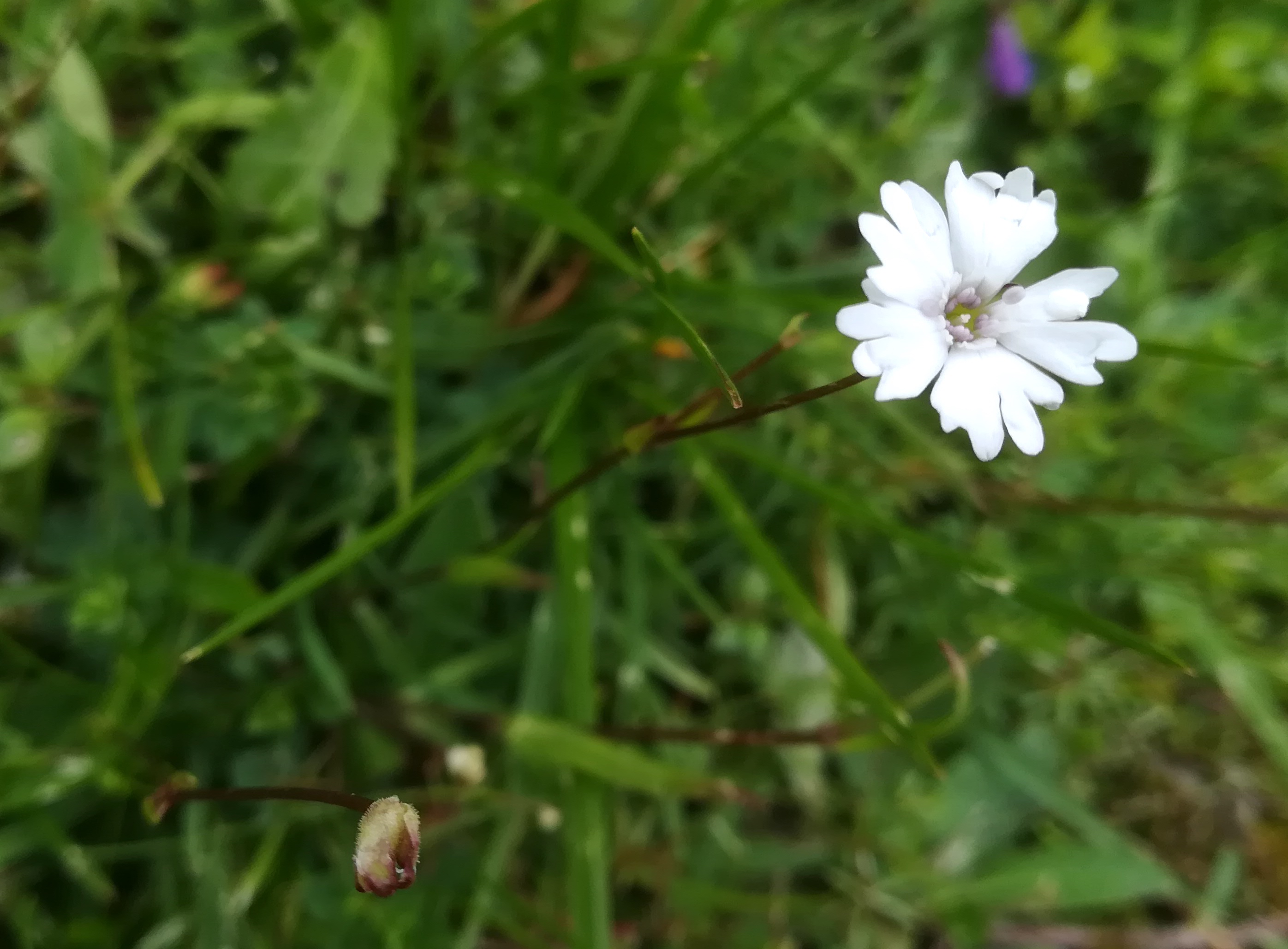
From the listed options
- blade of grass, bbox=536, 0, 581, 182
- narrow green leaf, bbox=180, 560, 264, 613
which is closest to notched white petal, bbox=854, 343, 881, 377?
blade of grass, bbox=536, 0, 581, 182

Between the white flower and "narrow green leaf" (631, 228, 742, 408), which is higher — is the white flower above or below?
above

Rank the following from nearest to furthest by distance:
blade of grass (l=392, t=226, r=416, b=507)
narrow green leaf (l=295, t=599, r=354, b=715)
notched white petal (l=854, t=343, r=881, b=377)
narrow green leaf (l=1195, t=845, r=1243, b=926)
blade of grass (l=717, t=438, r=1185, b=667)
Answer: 1. notched white petal (l=854, t=343, r=881, b=377)
2. blade of grass (l=717, t=438, r=1185, b=667)
3. blade of grass (l=392, t=226, r=416, b=507)
4. narrow green leaf (l=295, t=599, r=354, b=715)
5. narrow green leaf (l=1195, t=845, r=1243, b=926)

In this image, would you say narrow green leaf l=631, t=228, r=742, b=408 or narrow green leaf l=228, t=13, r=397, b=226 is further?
narrow green leaf l=228, t=13, r=397, b=226

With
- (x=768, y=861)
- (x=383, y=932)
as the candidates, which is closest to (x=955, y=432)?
(x=768, y=861)

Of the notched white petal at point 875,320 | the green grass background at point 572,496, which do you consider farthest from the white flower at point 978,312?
the green grass background at point 572,496

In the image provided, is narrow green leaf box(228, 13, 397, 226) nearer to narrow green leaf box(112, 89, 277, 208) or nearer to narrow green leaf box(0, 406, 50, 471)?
narrow green leaf box(112, 89, 277, 208)

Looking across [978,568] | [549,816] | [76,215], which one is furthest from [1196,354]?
[76,215]

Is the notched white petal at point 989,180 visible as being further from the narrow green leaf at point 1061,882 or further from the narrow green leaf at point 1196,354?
the narrow green leaf at point 1061,882

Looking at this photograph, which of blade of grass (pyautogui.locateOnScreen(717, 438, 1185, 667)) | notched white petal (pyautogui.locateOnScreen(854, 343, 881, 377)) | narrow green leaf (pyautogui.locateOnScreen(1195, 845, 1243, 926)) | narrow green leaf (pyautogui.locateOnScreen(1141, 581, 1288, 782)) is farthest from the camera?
narrow green leaf (pyautogui.locateOnScreen(1195, 845, 1243, 926))
